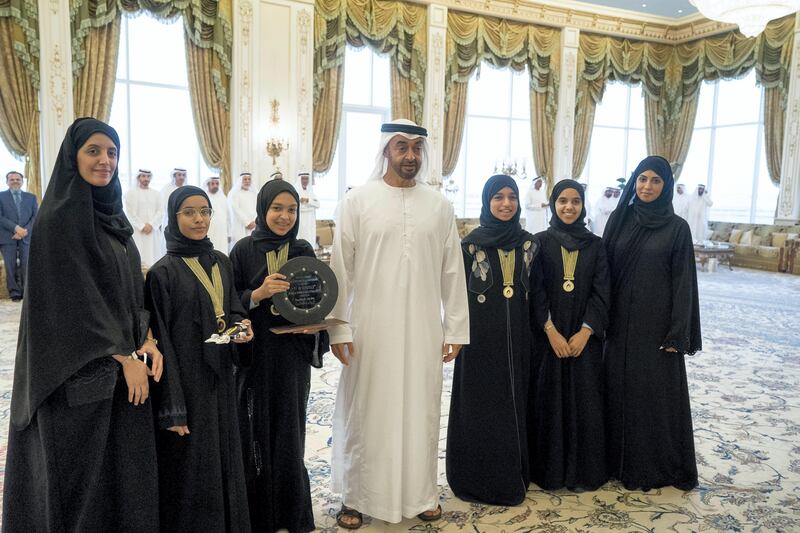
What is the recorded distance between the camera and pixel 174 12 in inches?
345

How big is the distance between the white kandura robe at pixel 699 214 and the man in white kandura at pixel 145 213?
9625 millimetres

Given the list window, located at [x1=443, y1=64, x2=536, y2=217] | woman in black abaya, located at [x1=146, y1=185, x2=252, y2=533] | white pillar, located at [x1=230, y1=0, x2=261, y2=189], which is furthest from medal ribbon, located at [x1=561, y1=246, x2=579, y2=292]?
window, located at [x1=443, y1=64, x2=536, y2=217]

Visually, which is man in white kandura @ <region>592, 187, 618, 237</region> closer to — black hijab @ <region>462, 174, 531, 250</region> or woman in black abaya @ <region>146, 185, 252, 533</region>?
black hijab @ <region>462, 174, 531, 250</region>

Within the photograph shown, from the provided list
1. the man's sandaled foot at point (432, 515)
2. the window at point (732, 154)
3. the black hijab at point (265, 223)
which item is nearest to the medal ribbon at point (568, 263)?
the man's sandaled foot at point (432, 515)

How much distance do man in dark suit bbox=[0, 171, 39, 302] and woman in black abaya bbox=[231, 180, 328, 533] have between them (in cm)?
617

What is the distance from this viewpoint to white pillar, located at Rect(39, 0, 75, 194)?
26.2ft

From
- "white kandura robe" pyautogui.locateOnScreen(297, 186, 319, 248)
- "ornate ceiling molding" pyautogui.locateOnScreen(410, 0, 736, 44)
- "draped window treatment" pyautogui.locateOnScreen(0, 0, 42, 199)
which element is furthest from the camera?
"ornate ceiling molding" pyautogui.locateOnScreen(410, 0, 736, 44)

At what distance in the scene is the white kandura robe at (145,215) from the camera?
8.27 m

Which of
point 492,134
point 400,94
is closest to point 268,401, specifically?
point 400,94

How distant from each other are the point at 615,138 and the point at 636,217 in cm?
1141

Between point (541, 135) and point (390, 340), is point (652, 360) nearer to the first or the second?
point (390, 340)

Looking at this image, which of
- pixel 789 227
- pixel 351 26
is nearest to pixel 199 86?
pixel 351 26

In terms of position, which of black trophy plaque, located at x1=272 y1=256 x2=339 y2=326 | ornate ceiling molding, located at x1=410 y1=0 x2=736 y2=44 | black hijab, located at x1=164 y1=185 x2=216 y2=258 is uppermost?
ornate ceiling molding, located at x1=410 y1=0 x2=736 y2=44

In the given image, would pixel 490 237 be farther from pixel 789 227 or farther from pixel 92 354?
pixel 789 227
